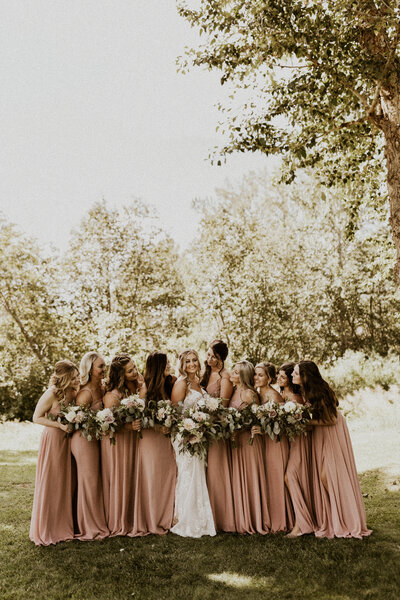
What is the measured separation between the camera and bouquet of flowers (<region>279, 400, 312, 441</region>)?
23.1 ft

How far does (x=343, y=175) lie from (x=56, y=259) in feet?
62.0

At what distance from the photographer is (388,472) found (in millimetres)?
10727

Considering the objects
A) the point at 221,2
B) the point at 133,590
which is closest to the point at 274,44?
the point at 221,2

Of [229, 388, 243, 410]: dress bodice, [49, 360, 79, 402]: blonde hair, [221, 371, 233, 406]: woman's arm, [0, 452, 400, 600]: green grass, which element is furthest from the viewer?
[221, 371, 233, 406]: woman's arm

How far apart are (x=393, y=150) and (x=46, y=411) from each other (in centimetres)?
680

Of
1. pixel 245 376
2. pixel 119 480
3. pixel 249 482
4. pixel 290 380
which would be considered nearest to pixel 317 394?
pixel 290 380

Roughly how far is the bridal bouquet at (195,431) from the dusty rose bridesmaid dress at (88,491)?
1.23m

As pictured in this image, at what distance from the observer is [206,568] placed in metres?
6.06

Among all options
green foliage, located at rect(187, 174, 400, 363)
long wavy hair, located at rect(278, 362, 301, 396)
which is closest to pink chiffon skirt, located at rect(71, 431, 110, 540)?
long wavy hair, located at rect(278, 362, 301, 396)

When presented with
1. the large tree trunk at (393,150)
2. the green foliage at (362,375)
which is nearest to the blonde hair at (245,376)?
the large tree trunk at (393,150)

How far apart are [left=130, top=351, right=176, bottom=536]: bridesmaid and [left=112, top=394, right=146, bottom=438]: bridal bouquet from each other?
171 millimetres

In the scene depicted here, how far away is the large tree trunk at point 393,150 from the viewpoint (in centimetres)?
856

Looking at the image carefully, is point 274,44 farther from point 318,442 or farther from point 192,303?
point 192,303

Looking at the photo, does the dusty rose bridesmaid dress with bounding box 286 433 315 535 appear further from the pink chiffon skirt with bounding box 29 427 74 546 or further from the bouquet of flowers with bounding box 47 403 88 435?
the pink chiffon skirt with bounding box 29 427 74 546
